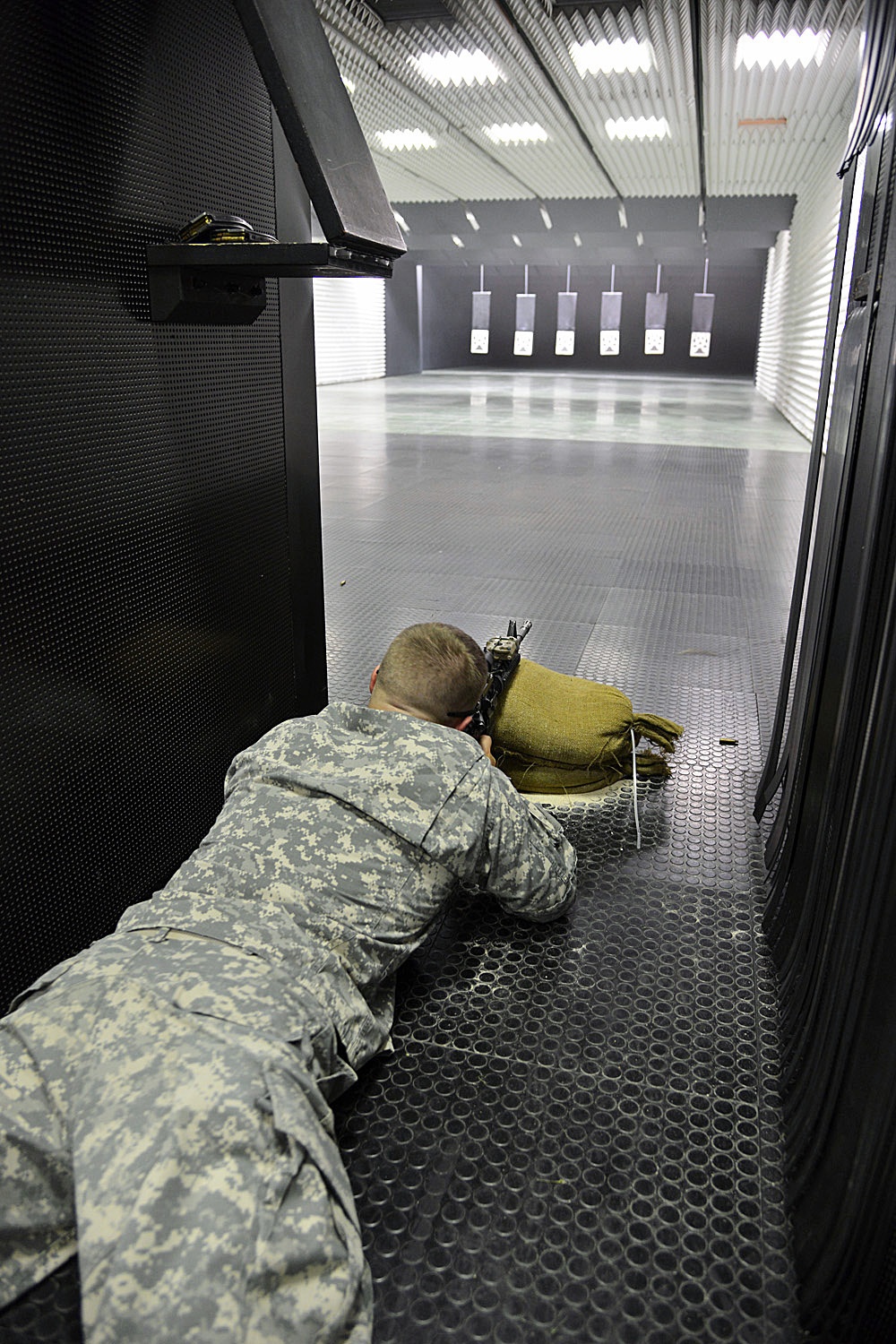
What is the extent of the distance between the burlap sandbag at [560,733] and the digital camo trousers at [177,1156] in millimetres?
1321

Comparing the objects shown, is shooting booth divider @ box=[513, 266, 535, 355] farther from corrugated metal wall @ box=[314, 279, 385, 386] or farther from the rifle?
the rifle

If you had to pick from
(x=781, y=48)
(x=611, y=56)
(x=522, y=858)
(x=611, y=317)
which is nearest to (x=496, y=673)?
(x=522, y=858)

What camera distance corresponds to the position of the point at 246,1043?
1.20 meters

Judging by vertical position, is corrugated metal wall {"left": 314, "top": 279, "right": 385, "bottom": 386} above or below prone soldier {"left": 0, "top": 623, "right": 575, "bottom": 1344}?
above

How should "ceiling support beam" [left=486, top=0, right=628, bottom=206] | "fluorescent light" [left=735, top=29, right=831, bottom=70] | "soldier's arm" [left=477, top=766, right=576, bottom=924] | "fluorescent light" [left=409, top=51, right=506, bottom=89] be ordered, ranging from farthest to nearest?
1. "fluorescent light" [left=409, top=51, right=506, bottom=89]
2. "fluorescent light" [left=735, top=29, right=831, bottom=70]
3. "ceiling support beam" [left=486, top=0, right=628, bottom=206]
4. "soldier's arm" [left=477, top=766, right=576, bottom=924]

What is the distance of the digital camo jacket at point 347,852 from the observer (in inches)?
57.3

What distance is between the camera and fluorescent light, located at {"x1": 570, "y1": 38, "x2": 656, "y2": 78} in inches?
327

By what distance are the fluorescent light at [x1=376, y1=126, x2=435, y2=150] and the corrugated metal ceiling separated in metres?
0.05

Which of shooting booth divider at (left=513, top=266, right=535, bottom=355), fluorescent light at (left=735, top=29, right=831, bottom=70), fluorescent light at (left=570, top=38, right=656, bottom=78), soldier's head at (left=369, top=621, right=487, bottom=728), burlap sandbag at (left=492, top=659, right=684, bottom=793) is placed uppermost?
fluorescent light at (left=570, top=38, right=656, bottom=78)

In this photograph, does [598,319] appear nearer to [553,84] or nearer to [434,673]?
[553,84]

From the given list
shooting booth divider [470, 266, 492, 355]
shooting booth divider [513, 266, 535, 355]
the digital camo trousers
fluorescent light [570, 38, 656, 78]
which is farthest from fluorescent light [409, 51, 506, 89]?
shooting booth divider [513, 266, 535, 355]

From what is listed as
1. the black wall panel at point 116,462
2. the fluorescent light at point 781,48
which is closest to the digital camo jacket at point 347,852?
the black wall panel at point 116,462

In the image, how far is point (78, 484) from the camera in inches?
68.7

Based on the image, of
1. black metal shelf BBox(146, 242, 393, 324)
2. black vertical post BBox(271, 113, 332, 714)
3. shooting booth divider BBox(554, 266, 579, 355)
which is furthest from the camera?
shooting booth divider BBox(554, 266, 579, 355)
